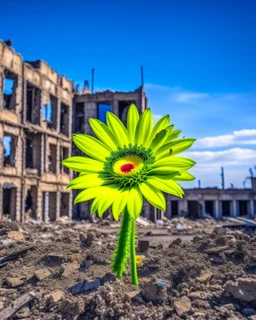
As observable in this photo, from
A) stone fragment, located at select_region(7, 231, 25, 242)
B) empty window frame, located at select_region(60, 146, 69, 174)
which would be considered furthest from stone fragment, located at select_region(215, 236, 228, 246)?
empty window frame, located at select_region(60, 146, 69, 174)

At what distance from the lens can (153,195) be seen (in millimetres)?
1606

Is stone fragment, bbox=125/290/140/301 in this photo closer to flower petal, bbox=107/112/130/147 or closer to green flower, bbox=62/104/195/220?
green flower, bbox=62/104/195/220

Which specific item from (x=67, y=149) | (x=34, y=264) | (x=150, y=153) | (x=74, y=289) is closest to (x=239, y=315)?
(x=74, y=289)

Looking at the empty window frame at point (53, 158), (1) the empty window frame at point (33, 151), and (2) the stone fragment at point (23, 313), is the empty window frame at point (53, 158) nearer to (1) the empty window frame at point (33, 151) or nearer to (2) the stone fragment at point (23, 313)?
(1) the empty window frame at point (33, 151)

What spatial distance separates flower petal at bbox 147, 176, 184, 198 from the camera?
1.62 meters

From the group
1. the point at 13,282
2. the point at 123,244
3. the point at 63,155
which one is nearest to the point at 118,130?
the point at 123,244

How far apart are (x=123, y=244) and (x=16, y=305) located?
1.87 meters

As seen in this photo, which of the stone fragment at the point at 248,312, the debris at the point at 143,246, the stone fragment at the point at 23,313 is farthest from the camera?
the debris at the point at 143,246

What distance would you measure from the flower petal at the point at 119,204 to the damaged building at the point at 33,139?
17781 mm

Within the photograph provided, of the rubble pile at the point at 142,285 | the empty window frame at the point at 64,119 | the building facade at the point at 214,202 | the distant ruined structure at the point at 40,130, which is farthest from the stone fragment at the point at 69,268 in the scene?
the building facade at the point at 214,202

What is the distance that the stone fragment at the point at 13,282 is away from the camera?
405cm

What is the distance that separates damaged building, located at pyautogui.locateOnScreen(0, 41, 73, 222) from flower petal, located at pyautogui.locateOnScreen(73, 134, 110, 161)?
17.5m

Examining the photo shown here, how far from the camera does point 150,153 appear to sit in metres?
1.82

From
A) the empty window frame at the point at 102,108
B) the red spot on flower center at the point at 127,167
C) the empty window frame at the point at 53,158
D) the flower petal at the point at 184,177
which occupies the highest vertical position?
the empty window frame at the point at 102,108
